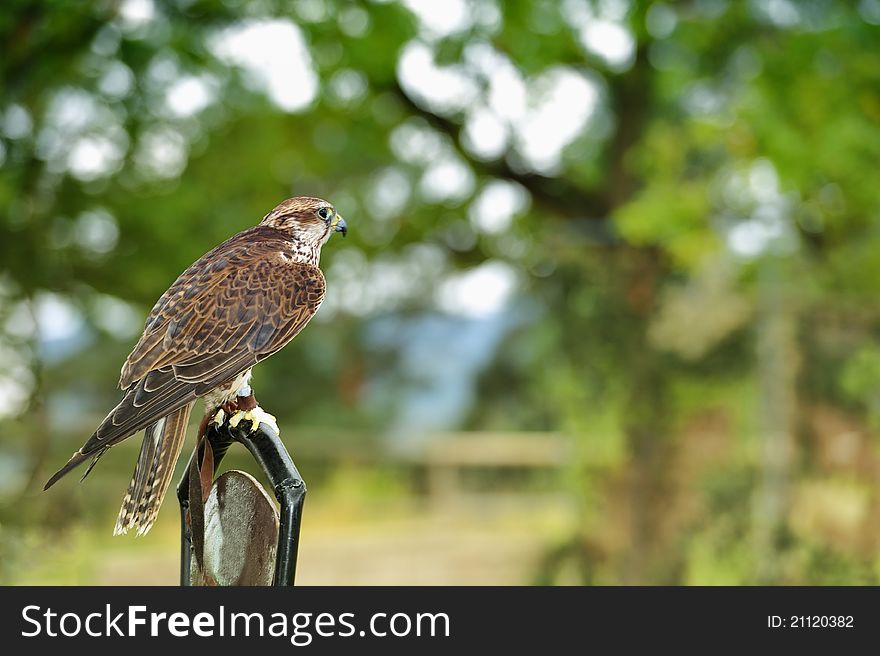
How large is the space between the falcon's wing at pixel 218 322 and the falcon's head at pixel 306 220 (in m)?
0.02

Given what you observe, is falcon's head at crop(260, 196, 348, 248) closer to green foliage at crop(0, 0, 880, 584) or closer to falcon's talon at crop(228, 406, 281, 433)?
falcon's talon at crop(228, 406, 281, 433)

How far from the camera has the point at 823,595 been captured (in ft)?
7.68

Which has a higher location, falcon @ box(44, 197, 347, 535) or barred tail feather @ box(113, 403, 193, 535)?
falcon @ box(44, 197, 347, 535)

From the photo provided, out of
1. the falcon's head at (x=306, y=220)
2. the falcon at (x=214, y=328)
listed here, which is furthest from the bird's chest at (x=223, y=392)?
the falcon's head at (x=306, y=220)

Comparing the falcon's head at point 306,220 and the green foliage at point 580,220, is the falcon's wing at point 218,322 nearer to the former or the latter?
the falcon's head at point 306,220

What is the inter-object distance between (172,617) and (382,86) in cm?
709

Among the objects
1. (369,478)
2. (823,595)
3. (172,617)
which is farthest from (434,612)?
(369,478)

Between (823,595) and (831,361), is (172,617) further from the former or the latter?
(831,361)

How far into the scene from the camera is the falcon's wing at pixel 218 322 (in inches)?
46.1

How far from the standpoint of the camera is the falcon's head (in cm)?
123

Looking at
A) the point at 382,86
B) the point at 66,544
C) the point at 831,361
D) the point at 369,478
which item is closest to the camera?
the point at 66,544

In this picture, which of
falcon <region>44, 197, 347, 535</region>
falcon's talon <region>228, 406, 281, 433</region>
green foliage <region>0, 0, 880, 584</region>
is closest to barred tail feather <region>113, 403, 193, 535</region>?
falcon <region>44, 197, 347, 535</region>

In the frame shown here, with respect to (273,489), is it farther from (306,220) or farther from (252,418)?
(306,220)

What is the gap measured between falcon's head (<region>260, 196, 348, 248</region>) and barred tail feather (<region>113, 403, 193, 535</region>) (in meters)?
0.26
